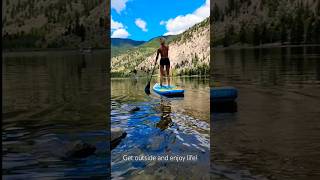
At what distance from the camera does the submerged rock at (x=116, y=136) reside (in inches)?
1071

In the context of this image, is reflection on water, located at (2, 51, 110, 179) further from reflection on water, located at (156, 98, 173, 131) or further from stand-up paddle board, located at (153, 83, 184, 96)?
stand-up paddle board, located at (153, 83, 184, 96)

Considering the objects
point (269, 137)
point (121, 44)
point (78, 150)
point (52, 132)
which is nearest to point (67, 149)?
point (78, 150)

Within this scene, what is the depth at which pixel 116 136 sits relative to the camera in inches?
1105

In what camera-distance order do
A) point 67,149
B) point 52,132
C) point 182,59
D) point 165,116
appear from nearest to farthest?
point 67,149 → point 52,132 → point 165,116 → point 182,59

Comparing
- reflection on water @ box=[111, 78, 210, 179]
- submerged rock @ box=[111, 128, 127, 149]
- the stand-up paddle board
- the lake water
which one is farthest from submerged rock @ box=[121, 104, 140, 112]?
submerged rock @ box=[111, 128, 127, 149]

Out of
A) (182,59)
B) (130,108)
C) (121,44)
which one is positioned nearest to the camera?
(130,108)

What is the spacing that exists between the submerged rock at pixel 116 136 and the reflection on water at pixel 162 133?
0.28m

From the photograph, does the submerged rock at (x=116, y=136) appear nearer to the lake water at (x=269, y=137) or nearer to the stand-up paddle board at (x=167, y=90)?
the lake water at (x=269, y=137)

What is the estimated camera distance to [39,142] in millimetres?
29391

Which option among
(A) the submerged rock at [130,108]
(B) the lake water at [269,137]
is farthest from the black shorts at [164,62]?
(B) the lake water at [269,137]

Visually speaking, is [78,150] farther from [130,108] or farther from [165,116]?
[130,108]

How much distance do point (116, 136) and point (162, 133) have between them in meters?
2.50

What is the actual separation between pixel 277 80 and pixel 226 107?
2967cm

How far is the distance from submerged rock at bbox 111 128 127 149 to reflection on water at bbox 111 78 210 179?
0.28 metres
